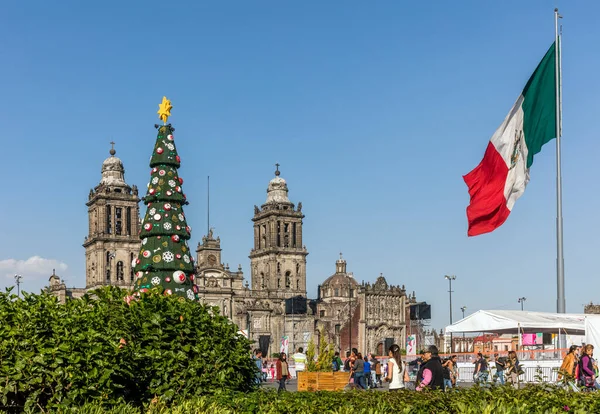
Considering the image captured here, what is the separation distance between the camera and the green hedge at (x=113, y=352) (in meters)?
12.1

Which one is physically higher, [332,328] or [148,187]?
[148,187]

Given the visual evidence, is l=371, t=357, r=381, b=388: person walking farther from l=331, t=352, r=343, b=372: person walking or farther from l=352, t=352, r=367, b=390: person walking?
l=352, t=352, r=367, b=390: person walking

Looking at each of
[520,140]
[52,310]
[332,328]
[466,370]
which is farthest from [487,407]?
[332,328]

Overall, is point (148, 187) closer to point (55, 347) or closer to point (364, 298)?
point (55, 347)

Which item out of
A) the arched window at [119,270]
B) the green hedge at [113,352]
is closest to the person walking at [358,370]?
the green hedge at [113,352]

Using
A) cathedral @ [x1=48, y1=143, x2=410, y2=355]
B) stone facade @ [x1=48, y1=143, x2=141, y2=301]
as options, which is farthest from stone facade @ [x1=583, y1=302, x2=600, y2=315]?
stone facade @ [x1=48, y1=143, x2=141, y2=301]

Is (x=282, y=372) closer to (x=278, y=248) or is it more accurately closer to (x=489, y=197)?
(x=489, y=197)

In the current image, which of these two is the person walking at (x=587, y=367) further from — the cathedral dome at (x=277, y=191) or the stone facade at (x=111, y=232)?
the cathedral dome at (x=277, y=191)

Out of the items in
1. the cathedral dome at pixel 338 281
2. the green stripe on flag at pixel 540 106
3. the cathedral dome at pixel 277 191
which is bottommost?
the cathedral dome at pixel 338 281

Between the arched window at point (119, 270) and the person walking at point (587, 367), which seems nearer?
the person walking at point (587, 367)

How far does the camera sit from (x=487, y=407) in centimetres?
940

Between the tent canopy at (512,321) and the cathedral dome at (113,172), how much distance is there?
81365mm

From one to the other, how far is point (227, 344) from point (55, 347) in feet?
11.3

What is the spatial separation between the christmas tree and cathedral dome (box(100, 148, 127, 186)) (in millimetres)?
79192
